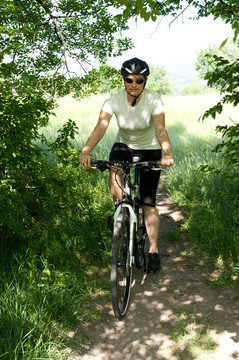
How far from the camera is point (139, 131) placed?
12.7 feet

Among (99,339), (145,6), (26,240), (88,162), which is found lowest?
(99,339)

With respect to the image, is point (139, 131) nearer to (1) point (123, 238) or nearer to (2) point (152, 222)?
(2) point (152, 222)

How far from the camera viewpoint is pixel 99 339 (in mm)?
3166

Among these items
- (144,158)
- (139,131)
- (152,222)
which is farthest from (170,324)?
(139,131)

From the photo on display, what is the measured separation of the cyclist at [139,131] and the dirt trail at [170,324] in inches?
14.0

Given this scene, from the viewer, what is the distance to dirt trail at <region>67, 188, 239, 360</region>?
2.96 metres

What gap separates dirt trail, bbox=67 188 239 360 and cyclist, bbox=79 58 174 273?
14.0 inches

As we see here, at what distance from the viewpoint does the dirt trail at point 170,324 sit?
116 inches

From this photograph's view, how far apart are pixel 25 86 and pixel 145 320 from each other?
3.55 metres

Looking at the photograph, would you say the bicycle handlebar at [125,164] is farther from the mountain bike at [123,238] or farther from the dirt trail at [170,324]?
the dirt trail at [170,324]

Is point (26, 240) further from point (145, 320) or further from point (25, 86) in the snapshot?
point (25, 86)

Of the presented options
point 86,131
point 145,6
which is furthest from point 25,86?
point 86,131

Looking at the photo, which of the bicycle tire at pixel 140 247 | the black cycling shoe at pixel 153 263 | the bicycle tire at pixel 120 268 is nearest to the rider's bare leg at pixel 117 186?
the bicycle tire at pixel 120 268

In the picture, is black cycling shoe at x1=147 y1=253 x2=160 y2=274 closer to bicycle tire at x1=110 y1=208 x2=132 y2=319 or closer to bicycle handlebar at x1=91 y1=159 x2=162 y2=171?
bicycle tire at x1=110 y1=208 x2=132 y2=319
